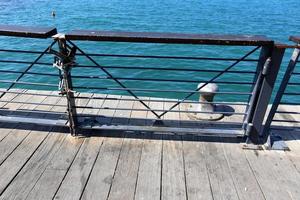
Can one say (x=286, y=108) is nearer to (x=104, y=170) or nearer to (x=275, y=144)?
(x=275, y=144)

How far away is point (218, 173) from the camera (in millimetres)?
2955

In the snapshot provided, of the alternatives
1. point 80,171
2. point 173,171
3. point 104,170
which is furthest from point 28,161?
point 173,171

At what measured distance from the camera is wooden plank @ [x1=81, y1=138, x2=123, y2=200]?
2.69 m

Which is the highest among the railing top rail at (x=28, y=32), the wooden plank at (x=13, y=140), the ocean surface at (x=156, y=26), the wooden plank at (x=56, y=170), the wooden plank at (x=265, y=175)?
the railing top rail at (x=28, y=32)

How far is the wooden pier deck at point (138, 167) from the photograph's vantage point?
2711 mm

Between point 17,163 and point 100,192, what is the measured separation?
3.28ft

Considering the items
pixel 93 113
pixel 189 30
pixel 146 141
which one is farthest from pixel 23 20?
pixel 146 141

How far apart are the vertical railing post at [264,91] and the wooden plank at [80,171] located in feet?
5.79

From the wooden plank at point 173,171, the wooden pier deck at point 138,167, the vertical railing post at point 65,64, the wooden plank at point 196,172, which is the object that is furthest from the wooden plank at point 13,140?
the wooden plank at point 196,172

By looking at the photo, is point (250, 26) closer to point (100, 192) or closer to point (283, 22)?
point (283, 22)

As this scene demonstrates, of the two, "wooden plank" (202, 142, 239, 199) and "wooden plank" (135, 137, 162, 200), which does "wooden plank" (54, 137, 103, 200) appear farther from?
"wooden plank" (202, 142, 239, 199)

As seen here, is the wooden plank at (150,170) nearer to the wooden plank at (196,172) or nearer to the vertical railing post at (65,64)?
the wooden plank at (196,172)

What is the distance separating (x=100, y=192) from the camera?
8.83 feet

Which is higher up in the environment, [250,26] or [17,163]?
[17,163]
